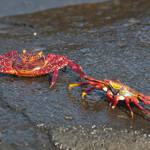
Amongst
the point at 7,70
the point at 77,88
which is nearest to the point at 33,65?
the point at 7,70

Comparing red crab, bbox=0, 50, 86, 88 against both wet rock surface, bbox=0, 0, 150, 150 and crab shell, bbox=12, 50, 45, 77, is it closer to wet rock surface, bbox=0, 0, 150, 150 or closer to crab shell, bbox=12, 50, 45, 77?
crab shell, bbox=12, 50, 45, 77

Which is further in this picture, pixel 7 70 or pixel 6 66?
pixel 6 66

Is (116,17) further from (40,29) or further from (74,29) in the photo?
(40,29)

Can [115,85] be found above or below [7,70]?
below

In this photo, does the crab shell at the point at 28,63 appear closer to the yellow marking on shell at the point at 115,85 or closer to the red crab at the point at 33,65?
the red crab at the point at 33,65

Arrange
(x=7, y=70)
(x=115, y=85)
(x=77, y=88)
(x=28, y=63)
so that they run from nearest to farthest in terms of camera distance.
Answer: (x=115, y=85)
(x=77, y=88)
(x=7, y=70)
(x=28, y=63)

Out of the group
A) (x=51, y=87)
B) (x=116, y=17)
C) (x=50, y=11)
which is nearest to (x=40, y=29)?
(x=50, y=11)

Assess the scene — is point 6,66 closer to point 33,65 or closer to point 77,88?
point 33,65
